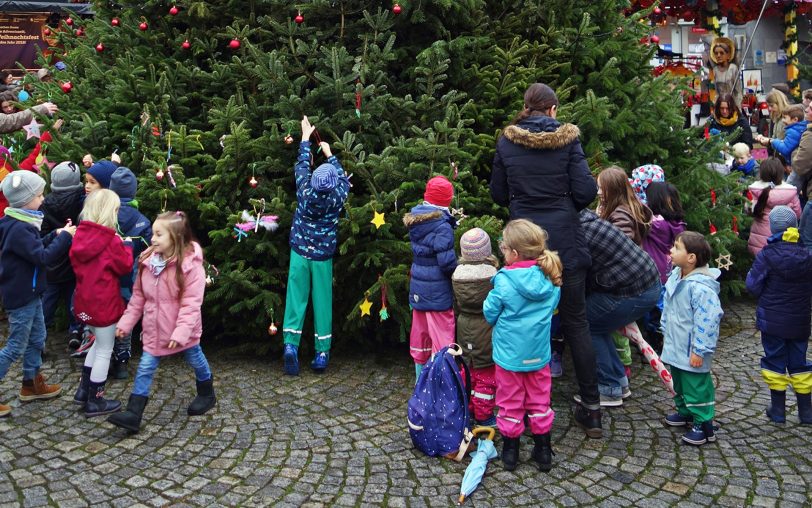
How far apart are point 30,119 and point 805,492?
8.36 meters

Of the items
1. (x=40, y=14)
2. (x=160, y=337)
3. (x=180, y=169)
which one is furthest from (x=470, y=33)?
(x=40, y=14)

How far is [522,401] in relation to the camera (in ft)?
16.5

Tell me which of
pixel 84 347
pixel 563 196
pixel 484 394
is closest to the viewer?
pixel 563 196

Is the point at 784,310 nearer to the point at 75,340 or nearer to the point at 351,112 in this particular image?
the point at 351,112

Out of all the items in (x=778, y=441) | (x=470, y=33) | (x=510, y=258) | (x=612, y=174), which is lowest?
(x=778, y=441)

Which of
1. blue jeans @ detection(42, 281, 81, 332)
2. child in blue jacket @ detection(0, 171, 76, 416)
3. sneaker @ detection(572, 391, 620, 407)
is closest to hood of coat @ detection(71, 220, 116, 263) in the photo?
child in blue jacket @ detection(0, 171, 76, 416)

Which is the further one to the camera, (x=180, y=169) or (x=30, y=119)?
(x=30, y=119)

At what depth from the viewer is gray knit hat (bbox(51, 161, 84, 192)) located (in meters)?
6.73

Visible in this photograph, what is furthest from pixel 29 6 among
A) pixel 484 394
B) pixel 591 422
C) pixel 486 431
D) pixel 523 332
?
pixel 591 422

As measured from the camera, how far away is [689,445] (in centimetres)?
536

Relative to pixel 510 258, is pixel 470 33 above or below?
above

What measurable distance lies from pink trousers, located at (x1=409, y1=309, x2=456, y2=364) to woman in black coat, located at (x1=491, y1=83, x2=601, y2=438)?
88 centimetres

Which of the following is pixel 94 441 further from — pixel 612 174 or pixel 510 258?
pixel 612 174

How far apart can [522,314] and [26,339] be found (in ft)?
12.6
